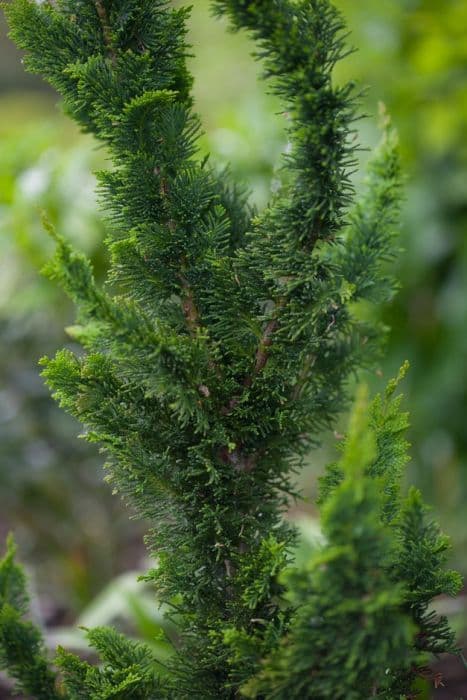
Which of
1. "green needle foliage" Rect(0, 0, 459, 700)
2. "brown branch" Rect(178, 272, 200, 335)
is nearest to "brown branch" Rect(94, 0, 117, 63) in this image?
"green needle foliage" Rect(0, 0, 459, 700)

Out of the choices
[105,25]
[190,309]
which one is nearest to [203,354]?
[190,309]

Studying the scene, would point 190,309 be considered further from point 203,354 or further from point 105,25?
point 105,25

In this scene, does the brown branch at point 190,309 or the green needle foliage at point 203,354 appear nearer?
the green needle foliage at point 203,354

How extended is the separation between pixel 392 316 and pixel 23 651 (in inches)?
79.0

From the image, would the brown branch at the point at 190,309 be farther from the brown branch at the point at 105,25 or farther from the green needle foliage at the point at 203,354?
the brown branch at the point at 105,25

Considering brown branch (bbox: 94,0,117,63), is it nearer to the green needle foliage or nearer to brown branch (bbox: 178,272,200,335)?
the green needle foliage

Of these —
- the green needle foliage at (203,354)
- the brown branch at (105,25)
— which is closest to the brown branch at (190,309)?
the green needle foliage at (203,354)

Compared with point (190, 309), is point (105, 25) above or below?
above

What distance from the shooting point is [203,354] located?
877 millimetres

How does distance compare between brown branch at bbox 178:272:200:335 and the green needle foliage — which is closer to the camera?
the green needle foliage

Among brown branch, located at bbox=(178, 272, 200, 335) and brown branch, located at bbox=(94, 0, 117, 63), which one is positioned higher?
brown branch, located at bbox=(94, 0, 117, 63)

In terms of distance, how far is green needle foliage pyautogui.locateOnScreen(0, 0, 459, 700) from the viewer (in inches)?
32.0

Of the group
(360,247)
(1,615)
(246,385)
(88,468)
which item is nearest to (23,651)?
(1,615)

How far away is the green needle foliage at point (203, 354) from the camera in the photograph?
813 millimetres
